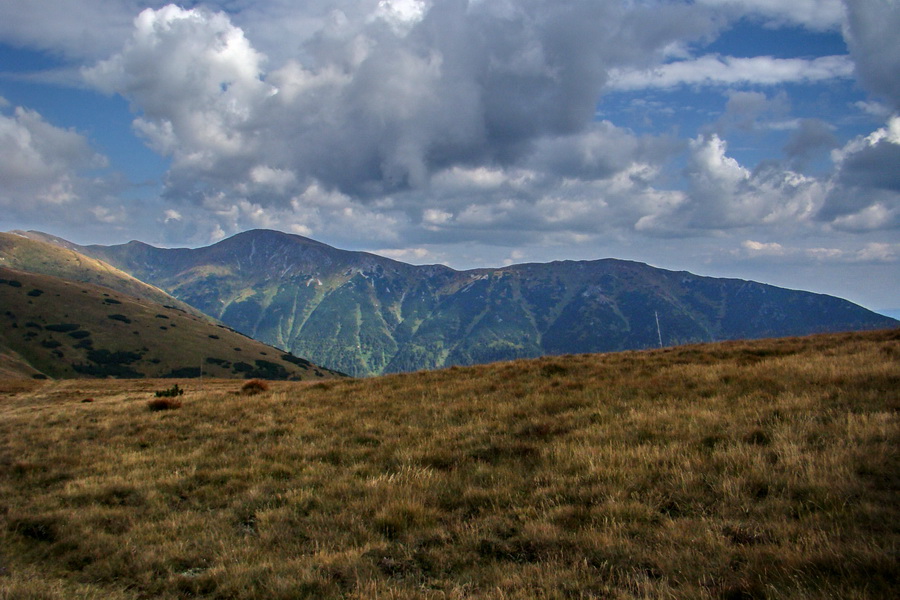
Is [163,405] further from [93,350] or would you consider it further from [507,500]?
[93,350]

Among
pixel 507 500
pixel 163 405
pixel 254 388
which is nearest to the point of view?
pixel 507 500

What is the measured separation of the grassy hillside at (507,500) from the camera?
5211 mm

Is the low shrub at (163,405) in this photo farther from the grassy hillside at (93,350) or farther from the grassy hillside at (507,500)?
the grassy hillside at (93,350)

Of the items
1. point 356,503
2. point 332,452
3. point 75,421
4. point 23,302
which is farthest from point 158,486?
point 23,302

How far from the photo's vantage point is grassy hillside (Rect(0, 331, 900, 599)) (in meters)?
5.21

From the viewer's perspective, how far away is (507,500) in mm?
7801

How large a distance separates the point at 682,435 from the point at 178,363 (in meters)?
207

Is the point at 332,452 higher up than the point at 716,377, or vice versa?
the point at 716,377

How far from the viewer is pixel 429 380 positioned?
22.6m

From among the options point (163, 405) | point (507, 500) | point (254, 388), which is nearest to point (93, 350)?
point (254, 388)

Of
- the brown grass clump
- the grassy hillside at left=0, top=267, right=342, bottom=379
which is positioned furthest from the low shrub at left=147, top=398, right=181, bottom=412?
the grassy hillside at left=0, top=267, right=342, bottom=379

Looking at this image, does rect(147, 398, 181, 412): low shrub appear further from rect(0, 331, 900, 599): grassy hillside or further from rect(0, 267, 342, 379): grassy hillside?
rect(0, 267, 342, 379): grassy hillside

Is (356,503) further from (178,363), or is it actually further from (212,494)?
(178,363)

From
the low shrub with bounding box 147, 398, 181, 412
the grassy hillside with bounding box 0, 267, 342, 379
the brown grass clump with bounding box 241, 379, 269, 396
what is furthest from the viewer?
the grassy hillside with bounding box 0, 267, 342, 379
